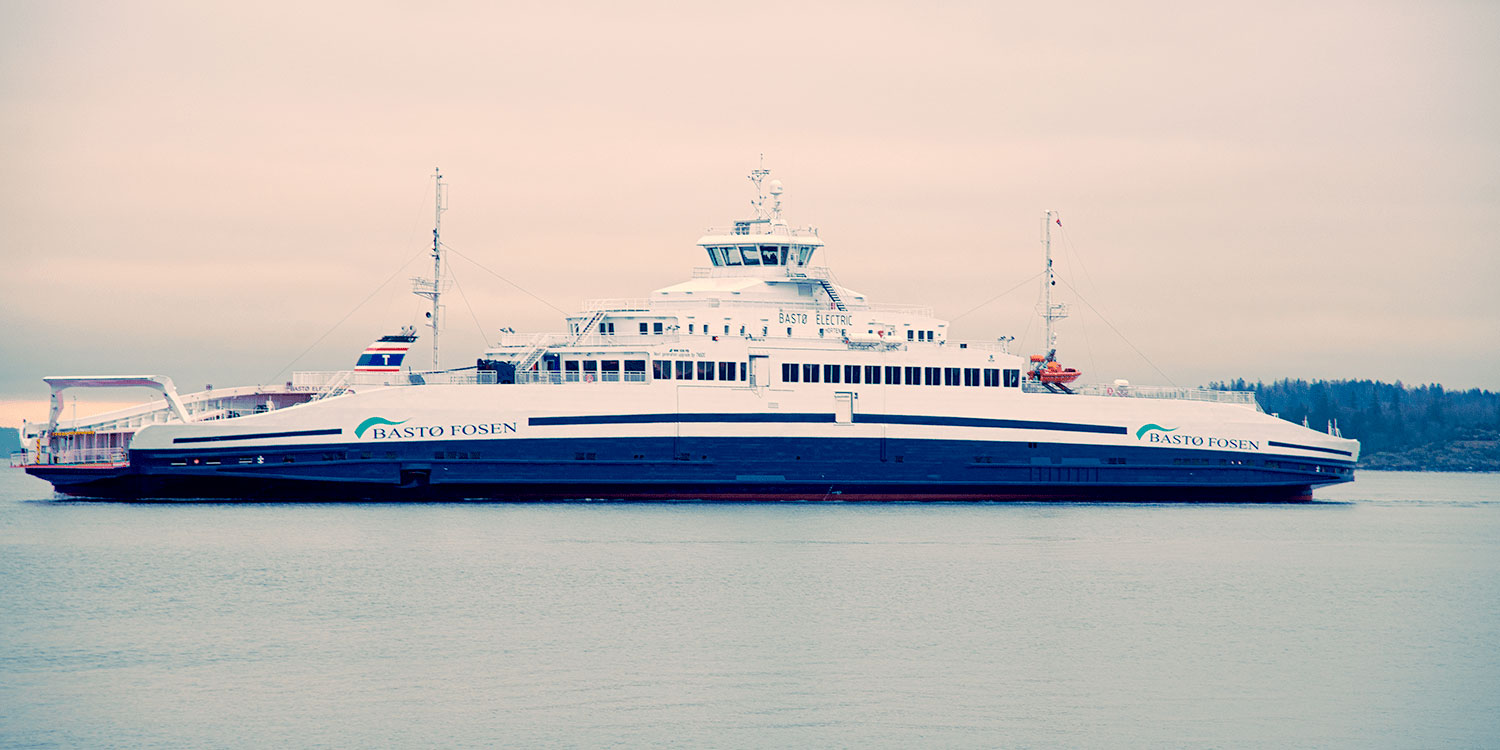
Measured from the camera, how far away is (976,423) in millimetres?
55094

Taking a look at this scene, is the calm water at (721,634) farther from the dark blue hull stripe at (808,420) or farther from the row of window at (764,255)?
the row of window at (764,255)

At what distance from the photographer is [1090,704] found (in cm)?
2405

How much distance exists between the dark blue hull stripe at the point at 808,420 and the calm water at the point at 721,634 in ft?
12.5

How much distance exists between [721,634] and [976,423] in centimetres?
2777

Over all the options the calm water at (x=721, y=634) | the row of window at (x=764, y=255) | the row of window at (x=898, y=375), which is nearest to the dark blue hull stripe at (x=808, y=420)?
the row of window at (x=898, y=375)

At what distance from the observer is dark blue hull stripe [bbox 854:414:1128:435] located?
54094 mm

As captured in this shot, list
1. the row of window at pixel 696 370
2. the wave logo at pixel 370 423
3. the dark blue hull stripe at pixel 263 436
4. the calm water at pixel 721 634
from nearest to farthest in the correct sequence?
the calm water at pixel 721 634, the dark blue hull stripe at pixel 263 436, the wave logo at pixel 370 423, the row of window at pixel 696 370

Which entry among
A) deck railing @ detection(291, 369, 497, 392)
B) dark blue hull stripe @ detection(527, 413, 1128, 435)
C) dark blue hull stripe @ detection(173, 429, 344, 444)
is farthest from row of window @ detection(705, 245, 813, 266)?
dark blue hull stripe @ detection(173, 429, 344, 444)

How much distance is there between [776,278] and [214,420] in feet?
66.1

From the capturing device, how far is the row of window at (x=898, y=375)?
5441cm

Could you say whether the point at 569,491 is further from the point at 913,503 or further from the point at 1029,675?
the point at 1029,675

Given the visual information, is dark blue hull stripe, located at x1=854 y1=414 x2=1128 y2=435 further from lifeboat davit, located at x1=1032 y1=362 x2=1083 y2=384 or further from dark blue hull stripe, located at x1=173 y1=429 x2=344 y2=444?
dark blue hull stripe, located at x1=173 y1=429 x2=344 y2=444

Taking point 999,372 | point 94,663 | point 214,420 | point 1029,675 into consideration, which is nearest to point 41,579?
point 94,663

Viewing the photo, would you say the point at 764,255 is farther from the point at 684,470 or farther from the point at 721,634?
the point at 721,634
